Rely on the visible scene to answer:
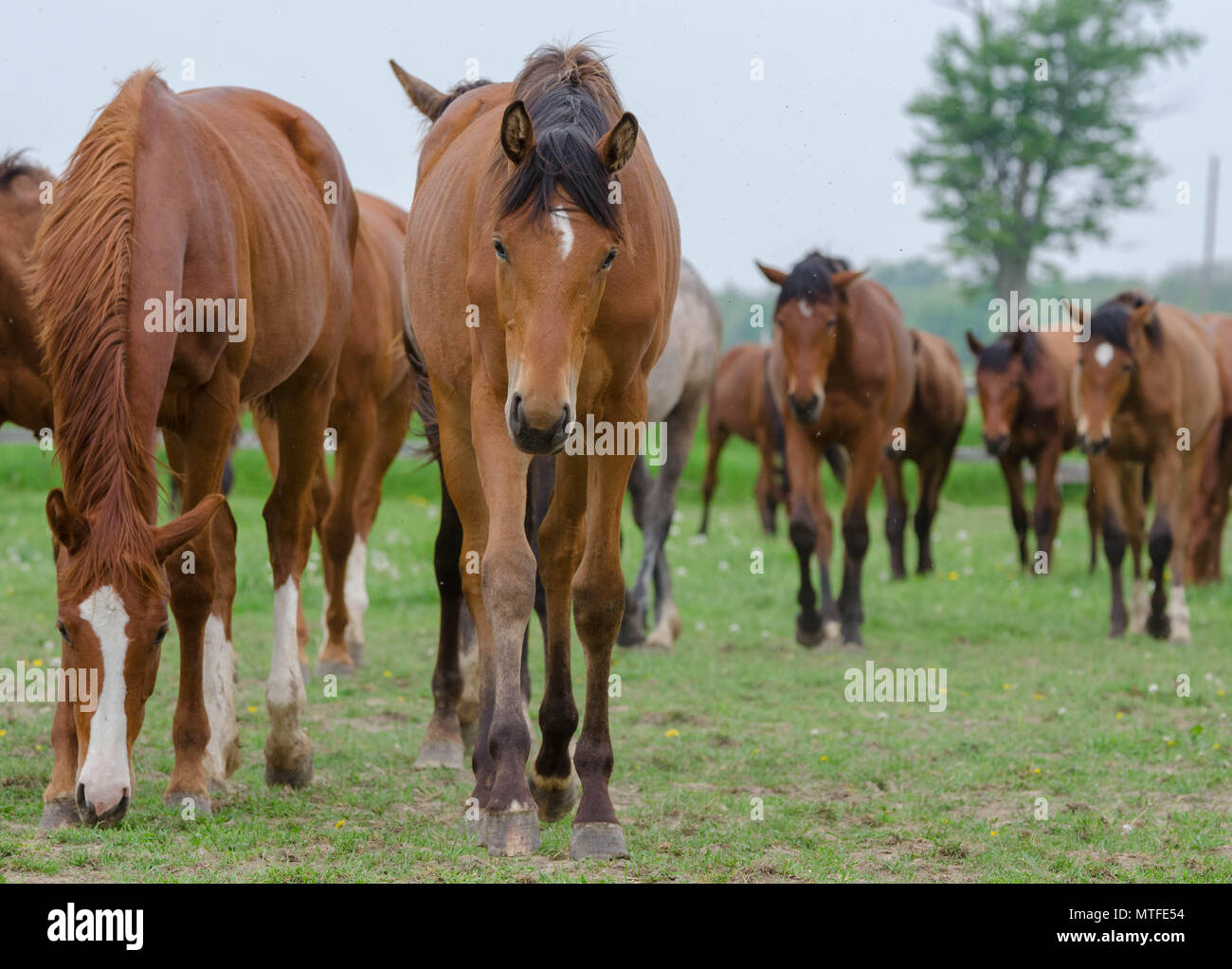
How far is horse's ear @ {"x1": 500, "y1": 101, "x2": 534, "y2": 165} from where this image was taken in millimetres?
3752

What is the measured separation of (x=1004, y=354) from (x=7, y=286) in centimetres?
885

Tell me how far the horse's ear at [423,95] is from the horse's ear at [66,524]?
267 cm

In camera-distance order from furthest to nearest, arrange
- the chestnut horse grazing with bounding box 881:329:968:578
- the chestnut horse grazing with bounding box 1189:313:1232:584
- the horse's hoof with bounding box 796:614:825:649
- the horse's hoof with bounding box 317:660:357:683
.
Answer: the chestnut horse grazing with bounding box 881:329:968:578
the chestnut horse grazing with bounding box 1189:313:1232:584
the horse's hoof with bounding box 796:614:825:649
the horse's hoof with bounding box 317:660:357:683

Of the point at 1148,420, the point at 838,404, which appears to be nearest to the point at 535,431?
the point at 838,404

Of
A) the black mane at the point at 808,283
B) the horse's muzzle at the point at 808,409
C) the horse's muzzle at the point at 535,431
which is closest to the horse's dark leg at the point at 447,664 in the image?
the horse's muzzle at the point at 535,431

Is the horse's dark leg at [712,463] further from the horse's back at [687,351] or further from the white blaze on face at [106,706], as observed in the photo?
the white blaze on face at [106,706]

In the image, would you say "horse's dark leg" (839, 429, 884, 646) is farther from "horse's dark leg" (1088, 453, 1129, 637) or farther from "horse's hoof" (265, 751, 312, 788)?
"horse's hoof" (265, 751, 312, 788)

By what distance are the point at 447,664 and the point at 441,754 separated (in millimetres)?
432

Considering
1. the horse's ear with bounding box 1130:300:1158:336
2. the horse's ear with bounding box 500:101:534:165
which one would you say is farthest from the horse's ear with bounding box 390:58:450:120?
the horse's ear with bounding box 1130:300:1158:336

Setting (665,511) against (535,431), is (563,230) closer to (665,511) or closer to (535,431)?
(535,431)

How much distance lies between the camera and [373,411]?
26.3 feet

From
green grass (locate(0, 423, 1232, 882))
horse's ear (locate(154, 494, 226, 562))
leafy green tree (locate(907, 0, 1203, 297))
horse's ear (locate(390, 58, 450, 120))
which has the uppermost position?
leafy green tree (locate(907, 0, 1203, 297))

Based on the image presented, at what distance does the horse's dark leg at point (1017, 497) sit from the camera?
12711mm
